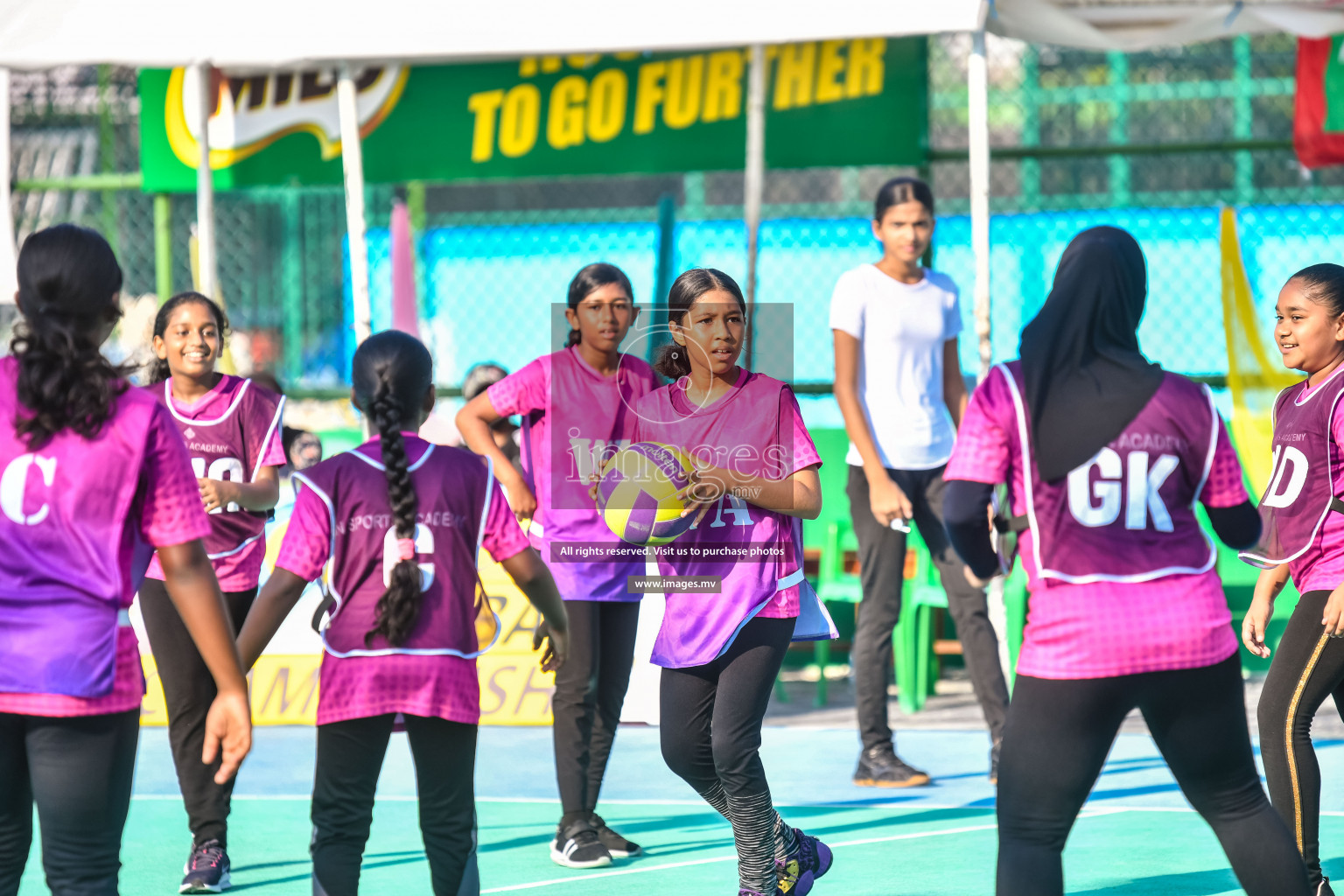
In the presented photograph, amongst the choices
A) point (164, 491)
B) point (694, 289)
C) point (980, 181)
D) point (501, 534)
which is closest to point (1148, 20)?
point (980, 181)

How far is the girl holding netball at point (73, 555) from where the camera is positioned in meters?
3.25

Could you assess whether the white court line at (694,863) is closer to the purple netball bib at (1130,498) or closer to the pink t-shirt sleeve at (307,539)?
the pink t-shirt sleeve at (307,539)

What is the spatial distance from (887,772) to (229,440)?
315cm

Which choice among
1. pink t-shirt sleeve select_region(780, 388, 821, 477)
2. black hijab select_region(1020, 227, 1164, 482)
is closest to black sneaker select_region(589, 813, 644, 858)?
pink t-shirt sleeve select_region(780, 388, 821, 477)

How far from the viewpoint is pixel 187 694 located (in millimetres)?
5414

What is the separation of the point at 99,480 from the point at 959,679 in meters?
7.26

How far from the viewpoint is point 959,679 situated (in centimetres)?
978

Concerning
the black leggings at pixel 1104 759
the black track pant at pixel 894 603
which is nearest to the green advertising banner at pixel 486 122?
the black track pant at pixel 894 603

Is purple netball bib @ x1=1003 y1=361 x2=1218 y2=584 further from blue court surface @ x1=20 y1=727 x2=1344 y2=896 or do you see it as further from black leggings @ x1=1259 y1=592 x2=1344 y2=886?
blue court surface @ x1=20 y1=727 x2=1344 y2=896

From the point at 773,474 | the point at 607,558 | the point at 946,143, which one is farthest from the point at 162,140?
the point at 946,143

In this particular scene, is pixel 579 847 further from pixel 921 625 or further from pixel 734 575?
pixel 921 625

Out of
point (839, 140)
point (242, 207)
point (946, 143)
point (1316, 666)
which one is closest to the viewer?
point (1316, 666)

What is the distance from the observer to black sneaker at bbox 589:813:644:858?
5852 millimetres

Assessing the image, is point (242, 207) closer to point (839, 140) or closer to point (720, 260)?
point (720, 260)
